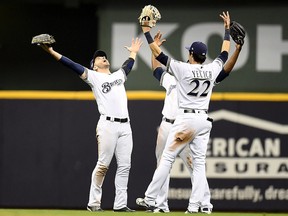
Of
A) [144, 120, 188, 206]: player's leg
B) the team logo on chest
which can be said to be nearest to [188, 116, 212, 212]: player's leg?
[144, 120, 188, 206]: player's leg

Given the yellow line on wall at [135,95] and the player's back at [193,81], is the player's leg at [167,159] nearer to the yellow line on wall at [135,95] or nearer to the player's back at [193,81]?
the player's back at [193,81]

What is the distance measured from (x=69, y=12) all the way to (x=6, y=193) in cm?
215

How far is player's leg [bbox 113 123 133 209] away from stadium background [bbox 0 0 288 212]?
1.91 meters

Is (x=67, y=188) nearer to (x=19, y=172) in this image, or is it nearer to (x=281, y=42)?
(x=19, y=172)

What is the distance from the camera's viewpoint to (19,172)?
12953 mm

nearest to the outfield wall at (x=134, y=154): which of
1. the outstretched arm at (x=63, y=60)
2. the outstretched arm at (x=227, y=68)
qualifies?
the outstretched arm at (x=63, y=60)

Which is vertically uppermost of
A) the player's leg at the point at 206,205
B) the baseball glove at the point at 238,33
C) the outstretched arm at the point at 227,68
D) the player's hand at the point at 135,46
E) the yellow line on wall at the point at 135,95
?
the baseball glove at the point at 238,33

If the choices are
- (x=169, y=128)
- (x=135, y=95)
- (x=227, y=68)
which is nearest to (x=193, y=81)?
(x=227, y=68)

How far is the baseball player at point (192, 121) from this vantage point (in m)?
10.1

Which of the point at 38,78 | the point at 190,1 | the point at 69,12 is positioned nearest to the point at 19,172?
the point at 38,78

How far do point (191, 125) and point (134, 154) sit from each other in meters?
2.95

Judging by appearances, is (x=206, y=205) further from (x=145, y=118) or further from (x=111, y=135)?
(x=145, y=118)

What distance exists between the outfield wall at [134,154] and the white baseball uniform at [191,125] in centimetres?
268

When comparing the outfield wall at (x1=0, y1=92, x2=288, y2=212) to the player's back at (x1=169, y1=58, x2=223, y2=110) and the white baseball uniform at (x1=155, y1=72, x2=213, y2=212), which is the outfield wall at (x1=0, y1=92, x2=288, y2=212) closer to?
the white baseball uniform at (x1=155, y1=72, x2=213, y2=212)
